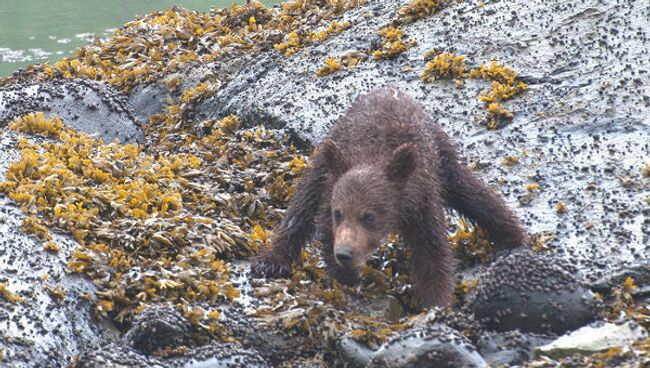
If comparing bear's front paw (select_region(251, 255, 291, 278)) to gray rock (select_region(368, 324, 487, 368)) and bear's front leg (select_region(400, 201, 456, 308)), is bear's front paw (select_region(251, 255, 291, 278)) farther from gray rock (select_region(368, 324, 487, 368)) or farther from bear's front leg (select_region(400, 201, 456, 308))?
gray rock (select_region(368, 324, 487, 368))

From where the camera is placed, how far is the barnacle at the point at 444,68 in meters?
9.41

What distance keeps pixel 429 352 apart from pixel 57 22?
2227 cm

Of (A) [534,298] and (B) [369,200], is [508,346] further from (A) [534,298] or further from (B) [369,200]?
(B) [369,200]

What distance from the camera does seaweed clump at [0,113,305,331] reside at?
6902 millimetres

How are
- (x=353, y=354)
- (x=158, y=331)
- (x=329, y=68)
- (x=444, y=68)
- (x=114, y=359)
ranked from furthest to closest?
(x=329, y=68) → (x=444, y=68) → (x=158, y=331) → (x=353, y=354) → (x=114, y=359)

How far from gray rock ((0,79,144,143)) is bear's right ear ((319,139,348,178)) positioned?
3.17 meters

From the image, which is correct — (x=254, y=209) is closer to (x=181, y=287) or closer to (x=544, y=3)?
(x=181, y=287)

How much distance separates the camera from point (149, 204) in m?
7.99

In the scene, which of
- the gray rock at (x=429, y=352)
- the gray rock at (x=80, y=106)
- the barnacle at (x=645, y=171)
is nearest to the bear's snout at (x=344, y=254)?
the gray rock at (x=429, y=352)

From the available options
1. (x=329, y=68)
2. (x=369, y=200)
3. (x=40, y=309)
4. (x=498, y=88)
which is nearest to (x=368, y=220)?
(x=369, y=200)

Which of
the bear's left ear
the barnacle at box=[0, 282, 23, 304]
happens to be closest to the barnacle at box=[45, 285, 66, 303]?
the barnacle at box=[0, 282, 23, 304]

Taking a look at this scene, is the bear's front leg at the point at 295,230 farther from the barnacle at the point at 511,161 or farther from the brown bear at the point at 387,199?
the barnacle at the point at 511,161

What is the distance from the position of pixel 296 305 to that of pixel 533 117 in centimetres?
307

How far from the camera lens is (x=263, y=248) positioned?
25.4 feet
